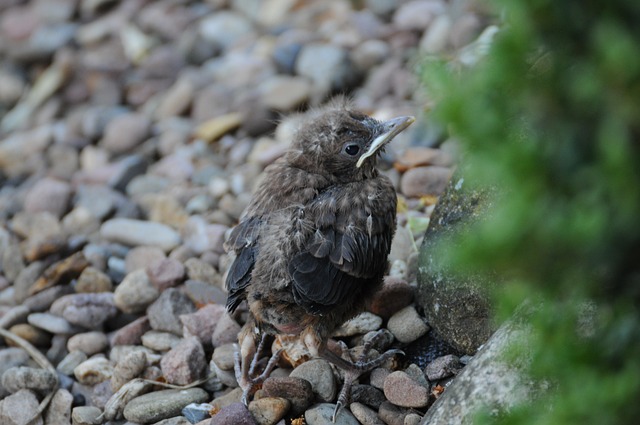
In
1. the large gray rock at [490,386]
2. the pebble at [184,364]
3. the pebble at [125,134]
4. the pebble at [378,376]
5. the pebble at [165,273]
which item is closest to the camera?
the large gray rock at [490,386]

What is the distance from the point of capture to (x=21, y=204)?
5.83 metres

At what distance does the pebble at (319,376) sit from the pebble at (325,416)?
107mm

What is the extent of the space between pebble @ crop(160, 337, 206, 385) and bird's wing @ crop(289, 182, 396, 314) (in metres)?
0.73

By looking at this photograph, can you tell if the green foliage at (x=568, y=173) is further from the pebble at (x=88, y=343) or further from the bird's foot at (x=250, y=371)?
the pebble at (x=88, y=343)

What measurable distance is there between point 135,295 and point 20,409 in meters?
0.86

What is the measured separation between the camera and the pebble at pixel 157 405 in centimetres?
355

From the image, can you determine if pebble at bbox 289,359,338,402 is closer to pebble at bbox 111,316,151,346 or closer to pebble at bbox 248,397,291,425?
pebble at bbox 248,397,291,425

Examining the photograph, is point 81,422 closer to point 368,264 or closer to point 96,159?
point 368,264

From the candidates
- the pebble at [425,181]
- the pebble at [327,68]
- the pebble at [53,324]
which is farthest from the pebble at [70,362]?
the pebble at [327,68]

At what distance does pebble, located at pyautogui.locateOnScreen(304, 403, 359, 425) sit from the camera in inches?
130

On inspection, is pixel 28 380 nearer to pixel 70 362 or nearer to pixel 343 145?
pixel 70 362

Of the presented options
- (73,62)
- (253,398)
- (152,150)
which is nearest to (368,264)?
(253,398)

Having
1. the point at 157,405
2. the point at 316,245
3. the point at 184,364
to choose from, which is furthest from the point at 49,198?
the point at 316,245

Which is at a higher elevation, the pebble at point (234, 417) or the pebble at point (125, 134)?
the pebble at point (234, 417)
